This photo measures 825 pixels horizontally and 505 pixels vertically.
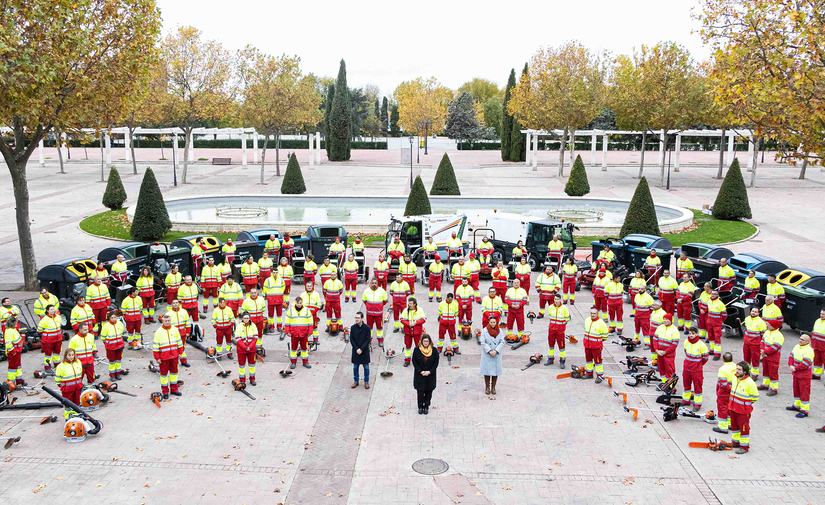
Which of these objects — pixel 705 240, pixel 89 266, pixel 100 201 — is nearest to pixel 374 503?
pixel 89 266

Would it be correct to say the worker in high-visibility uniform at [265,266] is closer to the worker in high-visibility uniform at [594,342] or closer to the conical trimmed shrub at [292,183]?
the worker in high-visibility uniform at [594,342]

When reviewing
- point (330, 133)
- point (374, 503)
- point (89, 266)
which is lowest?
point (374, 503)

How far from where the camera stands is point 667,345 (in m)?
12.6

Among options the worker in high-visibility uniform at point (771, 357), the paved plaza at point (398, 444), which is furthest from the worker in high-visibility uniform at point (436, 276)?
the worker in high-visibility uniform at point (771, 357)

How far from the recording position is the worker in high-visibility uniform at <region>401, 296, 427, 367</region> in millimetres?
13953

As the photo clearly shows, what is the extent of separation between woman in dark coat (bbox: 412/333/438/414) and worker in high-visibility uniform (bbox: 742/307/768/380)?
629cm

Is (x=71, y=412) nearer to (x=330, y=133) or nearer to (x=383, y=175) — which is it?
(x=383, y=175)

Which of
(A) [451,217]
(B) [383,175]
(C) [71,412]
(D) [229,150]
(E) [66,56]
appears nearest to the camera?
(C) [71,412]

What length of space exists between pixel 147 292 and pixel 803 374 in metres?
14.3

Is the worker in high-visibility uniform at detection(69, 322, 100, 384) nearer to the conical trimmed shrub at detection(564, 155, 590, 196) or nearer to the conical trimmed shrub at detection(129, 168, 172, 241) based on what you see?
the conical trimmed shrub at detection(129, 168, 172, 241)

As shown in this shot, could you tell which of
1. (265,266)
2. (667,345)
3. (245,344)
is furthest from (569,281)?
(245,344)

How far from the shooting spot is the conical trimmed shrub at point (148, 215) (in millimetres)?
26859

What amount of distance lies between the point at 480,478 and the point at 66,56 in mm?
15119

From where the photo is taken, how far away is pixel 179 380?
13.5 m
